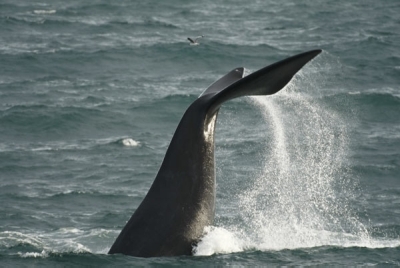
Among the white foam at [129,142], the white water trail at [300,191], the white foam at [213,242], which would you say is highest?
the white foam at [213,242]

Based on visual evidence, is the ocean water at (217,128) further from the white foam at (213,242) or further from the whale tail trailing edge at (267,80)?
the whale tail trailing edge at (267,80)

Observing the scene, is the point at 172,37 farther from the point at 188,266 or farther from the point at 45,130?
the point at 188,266

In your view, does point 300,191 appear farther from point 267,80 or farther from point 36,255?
point 267,80

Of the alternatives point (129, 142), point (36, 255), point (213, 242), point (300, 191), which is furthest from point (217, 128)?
point (213, 242)

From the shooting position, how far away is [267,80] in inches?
439

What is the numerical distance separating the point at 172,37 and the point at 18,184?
23.9 metres

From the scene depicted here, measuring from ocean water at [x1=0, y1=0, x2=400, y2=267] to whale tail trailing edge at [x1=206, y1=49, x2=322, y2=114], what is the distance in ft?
5.00

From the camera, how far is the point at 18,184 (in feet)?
79.2

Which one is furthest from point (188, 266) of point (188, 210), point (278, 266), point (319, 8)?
point (319, 8)

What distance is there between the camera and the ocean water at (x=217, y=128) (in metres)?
16.4

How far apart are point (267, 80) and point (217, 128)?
768 inches

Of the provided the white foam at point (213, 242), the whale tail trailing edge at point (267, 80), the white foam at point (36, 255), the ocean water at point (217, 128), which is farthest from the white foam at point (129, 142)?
the whale tail trailing edge at point (267, 80)

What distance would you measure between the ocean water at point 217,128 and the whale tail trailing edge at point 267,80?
1.53 m

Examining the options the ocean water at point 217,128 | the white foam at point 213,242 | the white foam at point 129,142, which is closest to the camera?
the white foam at point 213,242
